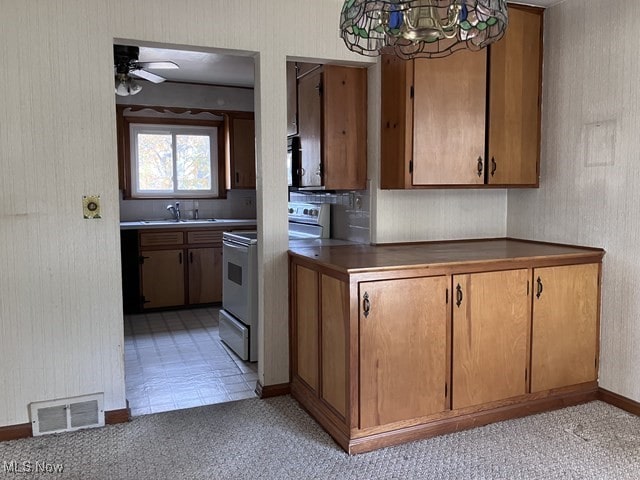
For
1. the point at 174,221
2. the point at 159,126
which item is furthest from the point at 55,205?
the point at 159,126

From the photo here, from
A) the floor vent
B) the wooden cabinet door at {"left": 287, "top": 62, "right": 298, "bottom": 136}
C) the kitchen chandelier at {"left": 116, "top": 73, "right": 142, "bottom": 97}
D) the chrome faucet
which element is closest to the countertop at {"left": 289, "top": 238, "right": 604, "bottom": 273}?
the wooden cabinet door at {"left": 287, "top": 62, "right": 298, "bottom": 136}

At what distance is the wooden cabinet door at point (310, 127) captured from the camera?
3.30 meters

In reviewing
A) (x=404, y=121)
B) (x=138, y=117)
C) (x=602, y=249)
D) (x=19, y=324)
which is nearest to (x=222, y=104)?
(x=138, y=117)

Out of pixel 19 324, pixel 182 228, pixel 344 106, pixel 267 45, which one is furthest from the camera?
pixel 182 228

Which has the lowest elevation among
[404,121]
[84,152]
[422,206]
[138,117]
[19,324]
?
[19,324]

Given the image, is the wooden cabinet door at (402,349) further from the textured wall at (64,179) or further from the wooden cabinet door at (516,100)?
the textured wall at (64,179)

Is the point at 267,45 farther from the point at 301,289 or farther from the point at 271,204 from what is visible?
the point at 301,289

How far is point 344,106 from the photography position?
329 cm

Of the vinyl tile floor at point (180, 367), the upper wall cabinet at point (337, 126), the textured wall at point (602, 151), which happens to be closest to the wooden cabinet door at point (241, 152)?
the vinyl tile floor at point (180, 367)

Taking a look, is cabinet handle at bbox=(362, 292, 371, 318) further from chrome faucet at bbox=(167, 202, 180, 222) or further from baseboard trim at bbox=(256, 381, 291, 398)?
chrome faucet at bbox=(167, 202, 180, 222)

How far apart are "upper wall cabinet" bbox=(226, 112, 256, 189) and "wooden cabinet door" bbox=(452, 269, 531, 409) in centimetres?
377

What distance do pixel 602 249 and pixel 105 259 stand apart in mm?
2741

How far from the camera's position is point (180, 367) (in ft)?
12.1

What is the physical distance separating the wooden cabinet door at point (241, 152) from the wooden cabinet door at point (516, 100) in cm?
330
